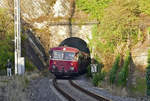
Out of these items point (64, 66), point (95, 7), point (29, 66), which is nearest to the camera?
point (64, 66)

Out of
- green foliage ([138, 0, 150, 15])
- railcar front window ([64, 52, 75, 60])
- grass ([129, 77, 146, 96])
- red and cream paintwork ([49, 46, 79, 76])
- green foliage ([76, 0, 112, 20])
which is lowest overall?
grass ([129, 77, 146, 96])

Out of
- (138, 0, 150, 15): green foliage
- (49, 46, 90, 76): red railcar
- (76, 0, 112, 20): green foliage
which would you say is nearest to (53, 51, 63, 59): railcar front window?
(49, 46, 90, 76): red railcar

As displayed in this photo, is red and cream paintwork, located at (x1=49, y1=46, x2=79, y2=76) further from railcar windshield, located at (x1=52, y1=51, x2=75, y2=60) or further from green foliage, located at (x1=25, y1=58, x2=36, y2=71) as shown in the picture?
green foliage, located at (x1=25, y1=58, x2=36, y2=71)

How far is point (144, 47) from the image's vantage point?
2278 cm

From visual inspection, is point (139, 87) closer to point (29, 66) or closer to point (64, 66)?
point (64, 66)

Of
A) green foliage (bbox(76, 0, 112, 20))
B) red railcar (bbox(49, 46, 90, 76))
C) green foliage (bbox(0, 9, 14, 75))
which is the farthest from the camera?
green foliage (bbox(76, 0, 112, 20))

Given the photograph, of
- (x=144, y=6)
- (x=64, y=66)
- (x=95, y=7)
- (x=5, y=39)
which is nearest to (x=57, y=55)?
(x=64, y=66)

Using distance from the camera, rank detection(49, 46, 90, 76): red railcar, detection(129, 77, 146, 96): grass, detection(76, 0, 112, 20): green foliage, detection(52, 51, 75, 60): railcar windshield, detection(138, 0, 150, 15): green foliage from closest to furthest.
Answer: detection(129, 77, 146, 96): grass
detection(49, 46, 90, 76): red railcar
detection(52, 51, 75, 60): railcar windshield
detection(138, 0, 150, 15): green foliage
detection(76, 0, 112, 20): green foliage

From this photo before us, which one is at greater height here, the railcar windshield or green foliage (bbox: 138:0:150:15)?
green foliage (bbox: 138:0:150:15)

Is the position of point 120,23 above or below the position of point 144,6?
below

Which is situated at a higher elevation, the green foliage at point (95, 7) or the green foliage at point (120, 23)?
the green foliage at point (95, 7)

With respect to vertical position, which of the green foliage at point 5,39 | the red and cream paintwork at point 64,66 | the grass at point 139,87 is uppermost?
the green foliage at point 5,39

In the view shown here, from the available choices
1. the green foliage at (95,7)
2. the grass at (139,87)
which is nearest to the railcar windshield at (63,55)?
the grass at (139,87)

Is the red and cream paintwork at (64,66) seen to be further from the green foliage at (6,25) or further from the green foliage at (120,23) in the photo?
the green foliage at (6,25)
